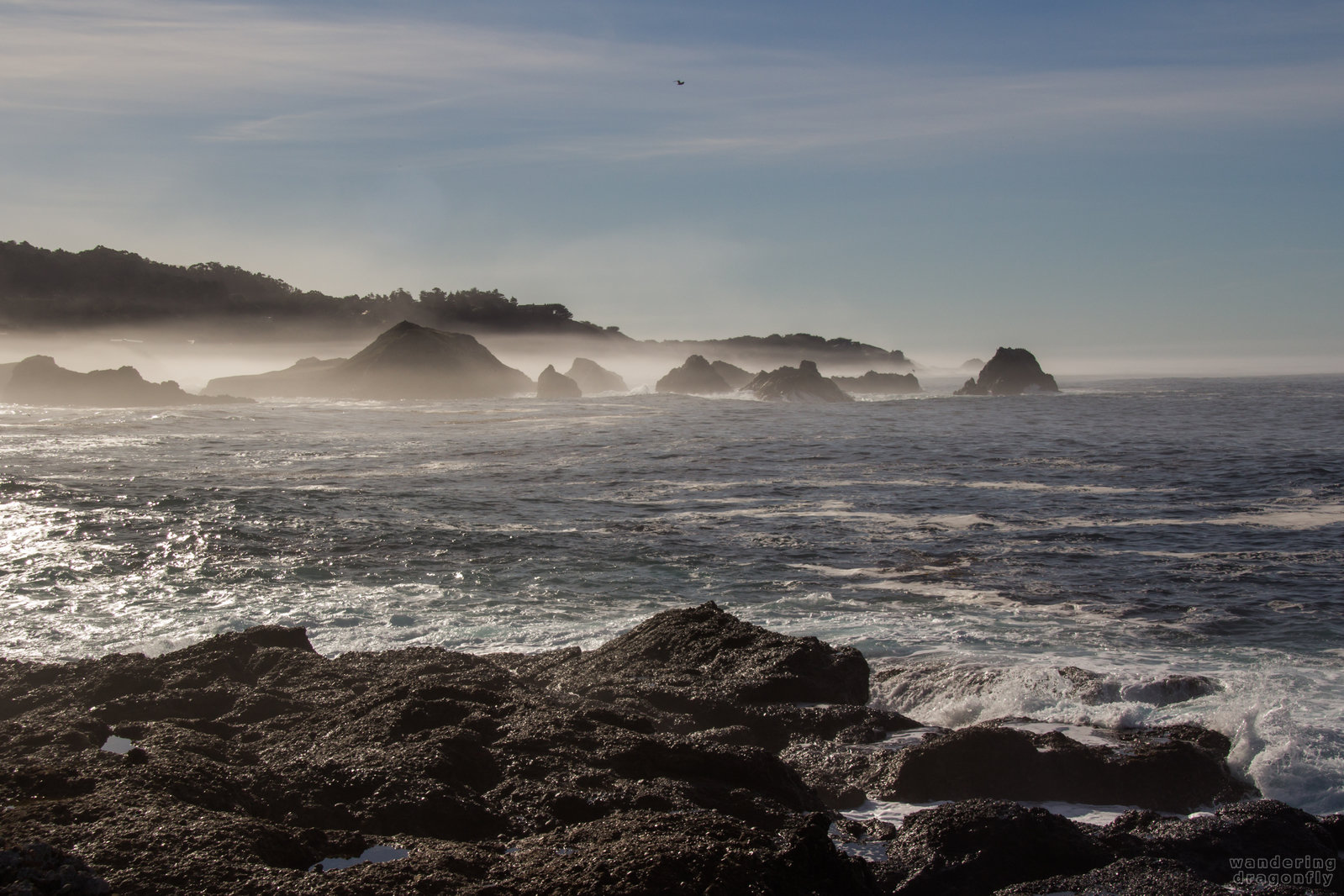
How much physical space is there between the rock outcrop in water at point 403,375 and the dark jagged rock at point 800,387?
38054mm

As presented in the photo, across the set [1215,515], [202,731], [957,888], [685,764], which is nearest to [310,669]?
[202,731]

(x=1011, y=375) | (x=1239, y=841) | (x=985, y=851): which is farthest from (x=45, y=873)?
(x=1011, y=375)

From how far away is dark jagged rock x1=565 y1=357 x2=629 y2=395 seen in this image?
140m

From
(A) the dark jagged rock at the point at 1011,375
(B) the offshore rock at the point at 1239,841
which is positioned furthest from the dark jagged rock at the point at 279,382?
(B) the offshore rock at the point at 1239,841

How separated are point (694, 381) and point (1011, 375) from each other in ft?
147

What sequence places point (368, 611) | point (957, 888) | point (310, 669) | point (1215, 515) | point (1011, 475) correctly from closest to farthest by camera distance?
point (957, 888), point (310, 669), point (368, 611), point (1215, 515), point (1011, 475)

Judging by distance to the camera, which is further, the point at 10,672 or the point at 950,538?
the point at 950,538

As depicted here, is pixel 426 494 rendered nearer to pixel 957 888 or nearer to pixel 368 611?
pixel 368 611

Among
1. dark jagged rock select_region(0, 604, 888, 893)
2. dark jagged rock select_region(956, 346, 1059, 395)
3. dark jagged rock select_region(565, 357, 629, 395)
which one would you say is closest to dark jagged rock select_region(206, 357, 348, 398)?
dark jagged rock select_region(565, 357, 629, 395)

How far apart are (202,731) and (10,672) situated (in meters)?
3.51

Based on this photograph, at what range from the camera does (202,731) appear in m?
7.40

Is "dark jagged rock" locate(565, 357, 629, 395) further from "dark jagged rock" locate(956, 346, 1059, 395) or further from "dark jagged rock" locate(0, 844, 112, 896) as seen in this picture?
"dark jagged rock" locate(0, 844, 112, 896)

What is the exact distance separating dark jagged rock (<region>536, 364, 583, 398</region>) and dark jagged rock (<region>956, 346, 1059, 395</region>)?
54676 mm

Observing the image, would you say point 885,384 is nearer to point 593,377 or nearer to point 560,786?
point 593,377
